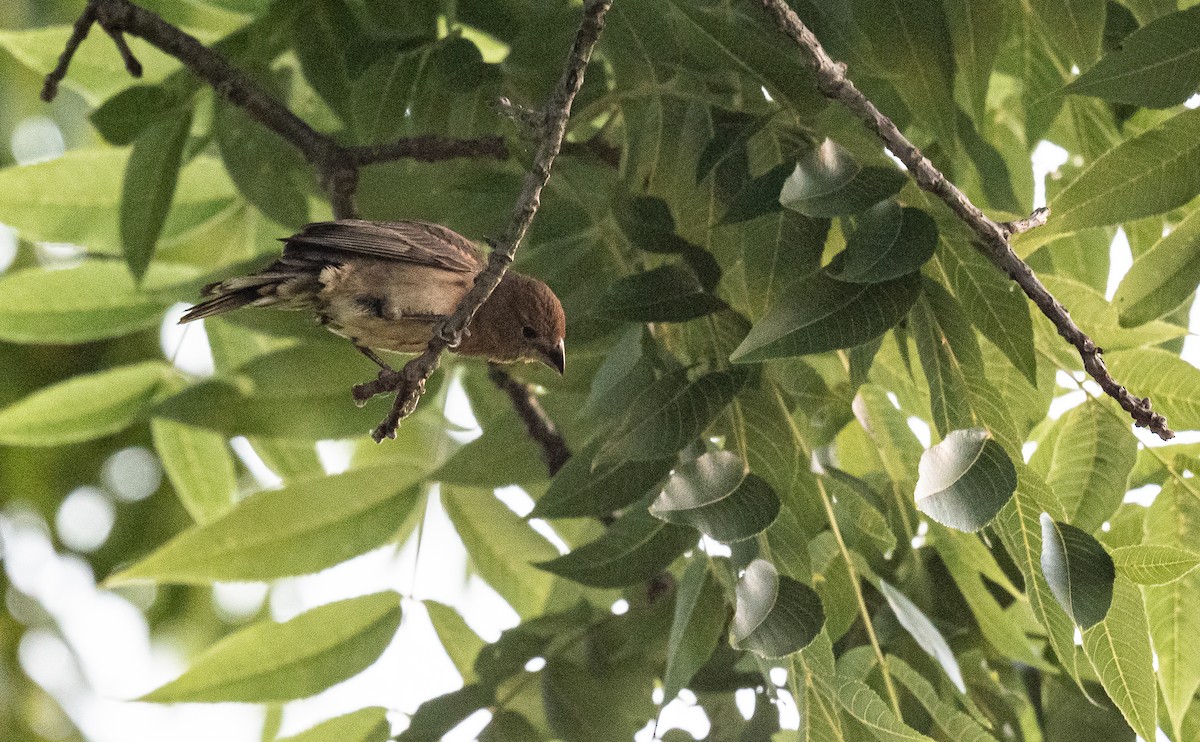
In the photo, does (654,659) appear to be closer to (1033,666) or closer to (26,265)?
(1033,666)

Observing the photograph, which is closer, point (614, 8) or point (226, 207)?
point (614, 8)

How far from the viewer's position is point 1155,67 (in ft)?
7.88

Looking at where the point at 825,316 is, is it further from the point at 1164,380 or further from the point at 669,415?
the point at 1164,380

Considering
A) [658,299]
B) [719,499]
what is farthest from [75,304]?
[719,499]

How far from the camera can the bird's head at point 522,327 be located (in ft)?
10.8

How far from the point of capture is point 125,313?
3871 millimetres

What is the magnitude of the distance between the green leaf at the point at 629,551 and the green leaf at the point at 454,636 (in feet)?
2.63

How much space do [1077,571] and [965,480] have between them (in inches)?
→ 9.6

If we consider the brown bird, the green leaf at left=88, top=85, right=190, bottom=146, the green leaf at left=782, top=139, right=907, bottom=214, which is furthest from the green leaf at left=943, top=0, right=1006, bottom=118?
the green leaf at left=88, top=85, right=190, bottom=146

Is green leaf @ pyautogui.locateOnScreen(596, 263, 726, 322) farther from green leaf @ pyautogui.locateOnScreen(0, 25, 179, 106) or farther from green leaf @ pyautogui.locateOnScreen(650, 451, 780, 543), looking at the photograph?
green leaf @ pyautogui.locateOnScreen(0, 25, 179, 106)

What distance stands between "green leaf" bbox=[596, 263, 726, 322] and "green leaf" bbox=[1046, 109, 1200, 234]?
2.37 feet

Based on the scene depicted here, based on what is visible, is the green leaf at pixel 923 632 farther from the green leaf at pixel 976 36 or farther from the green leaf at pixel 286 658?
the green leaf at pixel 286 658

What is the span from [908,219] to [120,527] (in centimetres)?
437

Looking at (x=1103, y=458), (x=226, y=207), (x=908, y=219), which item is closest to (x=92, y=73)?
(x=226, y=207)
